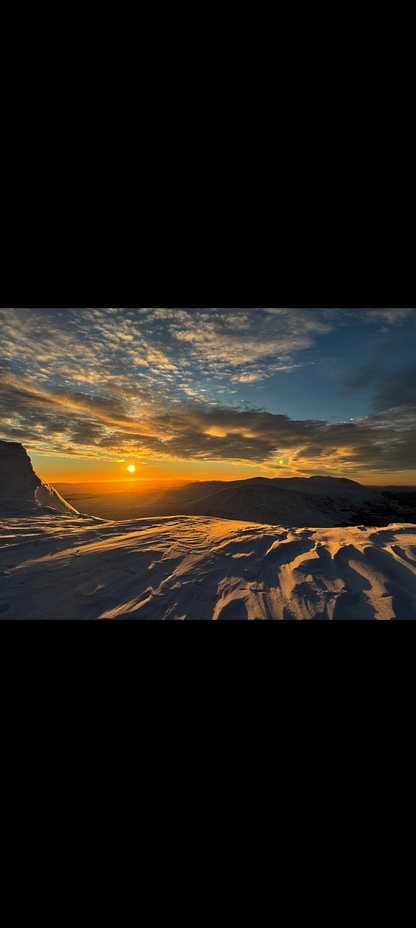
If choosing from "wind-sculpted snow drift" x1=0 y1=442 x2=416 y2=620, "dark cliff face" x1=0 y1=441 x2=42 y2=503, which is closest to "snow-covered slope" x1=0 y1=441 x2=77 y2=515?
"dark cliff face" x1=0 y1=441 x2=42 y2=503

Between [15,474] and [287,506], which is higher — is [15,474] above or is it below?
above

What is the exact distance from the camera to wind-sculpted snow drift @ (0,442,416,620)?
81.8 inches

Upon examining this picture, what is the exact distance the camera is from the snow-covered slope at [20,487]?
588 cm

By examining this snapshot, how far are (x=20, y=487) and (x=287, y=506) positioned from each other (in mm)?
13034

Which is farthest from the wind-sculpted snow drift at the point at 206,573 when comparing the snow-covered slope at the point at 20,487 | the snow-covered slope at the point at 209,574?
the snow-covered slope at the point at 20,487

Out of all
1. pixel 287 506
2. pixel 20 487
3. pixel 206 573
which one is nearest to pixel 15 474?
pixel 20 487

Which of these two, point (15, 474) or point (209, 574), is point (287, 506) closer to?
point (15, 474)

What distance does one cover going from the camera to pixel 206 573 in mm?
2623

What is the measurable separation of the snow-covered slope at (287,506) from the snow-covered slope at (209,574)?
9.63m

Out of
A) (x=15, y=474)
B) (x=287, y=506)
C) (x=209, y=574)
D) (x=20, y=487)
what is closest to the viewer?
(x=209, y=574)
